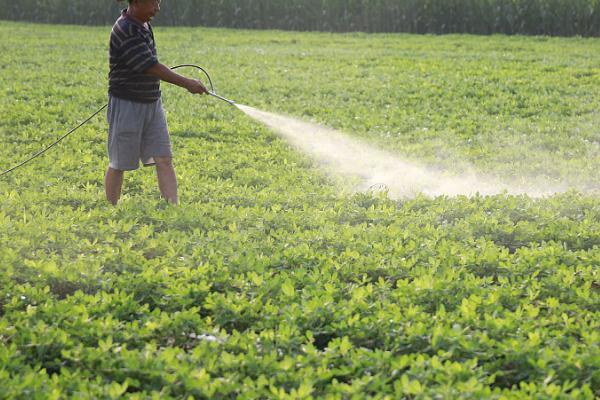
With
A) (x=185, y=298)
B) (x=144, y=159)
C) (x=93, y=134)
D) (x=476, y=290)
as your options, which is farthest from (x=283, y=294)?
(x=93, y=134)

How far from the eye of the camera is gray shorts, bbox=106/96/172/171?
6.49 meters

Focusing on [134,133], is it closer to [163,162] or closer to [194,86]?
[163,162]

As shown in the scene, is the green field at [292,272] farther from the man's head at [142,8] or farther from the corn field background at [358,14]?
the corn field background at [358,14]

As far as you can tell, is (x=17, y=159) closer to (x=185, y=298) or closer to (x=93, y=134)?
(x=93, y=134)

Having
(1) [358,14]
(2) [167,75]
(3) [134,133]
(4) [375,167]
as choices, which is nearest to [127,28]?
(2) [167,75]

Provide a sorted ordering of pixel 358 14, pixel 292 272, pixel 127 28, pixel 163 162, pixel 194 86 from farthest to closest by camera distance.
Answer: pixel 358 14
pixel 163 162
pixel 194 86
pixel 127 28
pixel 292 272

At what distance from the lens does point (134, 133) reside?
21.4 ft

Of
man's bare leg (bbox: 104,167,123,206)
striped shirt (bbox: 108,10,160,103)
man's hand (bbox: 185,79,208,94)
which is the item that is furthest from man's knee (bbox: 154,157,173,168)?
man's hand (bbox: 185,79,208,94)

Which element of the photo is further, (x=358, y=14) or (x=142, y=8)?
(x=358, y=14)

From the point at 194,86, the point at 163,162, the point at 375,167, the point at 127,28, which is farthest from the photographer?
the point at 375,167

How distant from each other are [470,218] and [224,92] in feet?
25.6

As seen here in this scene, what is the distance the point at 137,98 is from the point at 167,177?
0.63 metres

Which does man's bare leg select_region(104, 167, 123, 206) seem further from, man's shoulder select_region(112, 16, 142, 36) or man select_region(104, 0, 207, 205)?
man's shoulder select_region(112, 16, 142, 36)

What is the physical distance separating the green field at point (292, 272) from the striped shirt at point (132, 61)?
814mm
